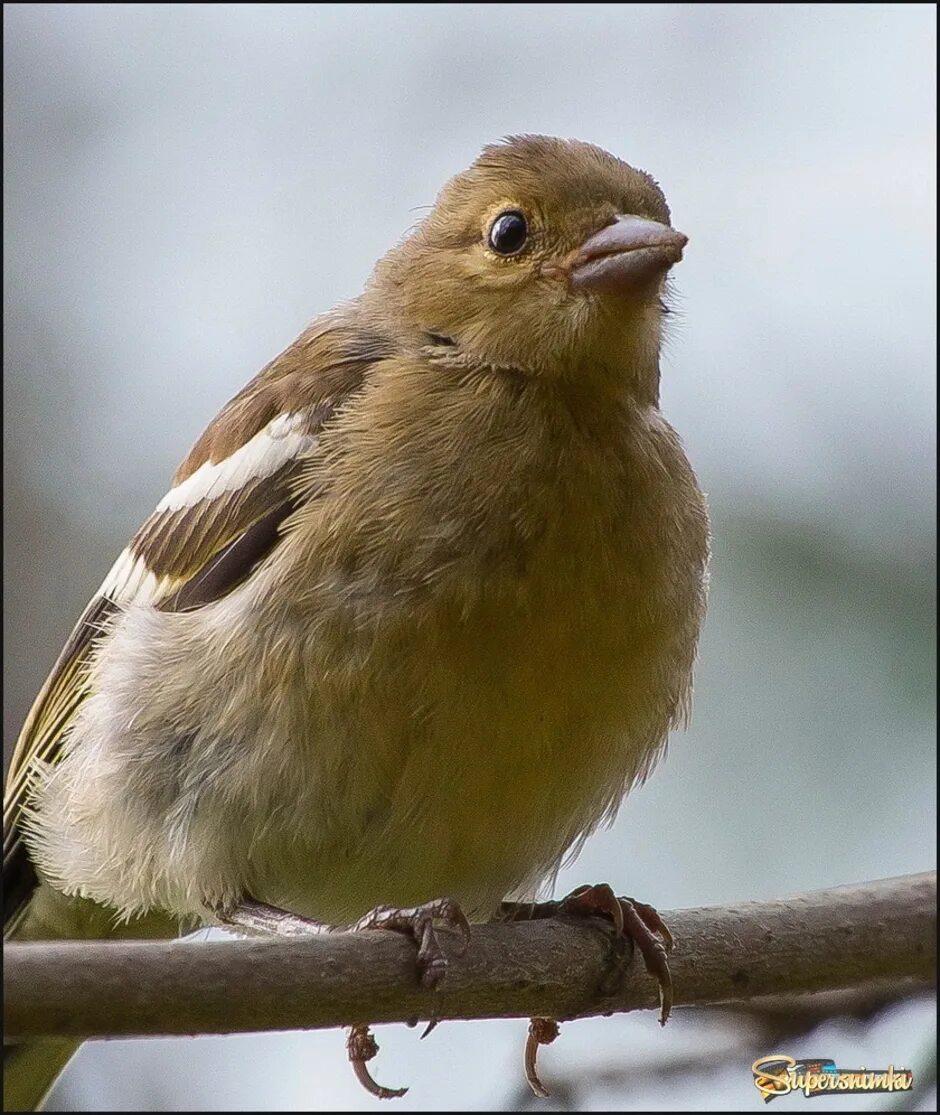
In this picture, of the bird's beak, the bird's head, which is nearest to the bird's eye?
the bird's head

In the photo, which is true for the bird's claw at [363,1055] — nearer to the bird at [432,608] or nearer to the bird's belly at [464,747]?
the bird at [432,608]

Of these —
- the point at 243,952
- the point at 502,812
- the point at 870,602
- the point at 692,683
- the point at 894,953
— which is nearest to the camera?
the point at 243,952

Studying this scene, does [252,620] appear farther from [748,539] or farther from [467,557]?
[748,539]

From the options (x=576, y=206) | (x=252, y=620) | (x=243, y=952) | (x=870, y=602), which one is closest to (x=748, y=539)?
(x=870, y=602)

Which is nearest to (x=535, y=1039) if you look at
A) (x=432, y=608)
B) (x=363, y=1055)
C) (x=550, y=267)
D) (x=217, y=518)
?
(x=363, y=1055)

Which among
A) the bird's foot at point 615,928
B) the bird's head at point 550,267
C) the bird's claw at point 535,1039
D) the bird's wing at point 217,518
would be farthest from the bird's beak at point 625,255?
the bird's claw at point 535,1039

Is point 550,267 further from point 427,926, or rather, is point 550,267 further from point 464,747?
point 427,926
